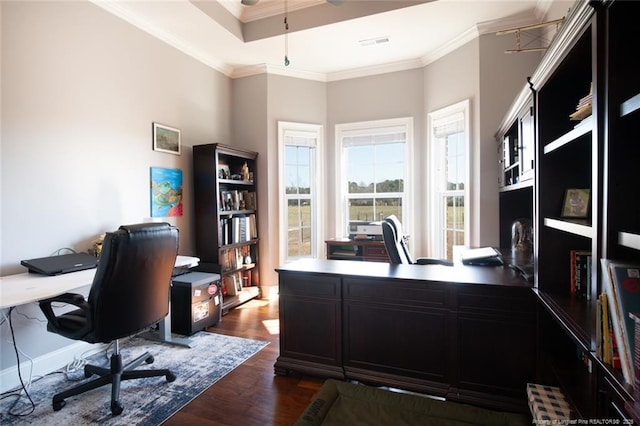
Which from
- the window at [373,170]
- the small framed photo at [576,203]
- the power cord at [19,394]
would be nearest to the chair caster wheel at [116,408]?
the power cord at [19,394]

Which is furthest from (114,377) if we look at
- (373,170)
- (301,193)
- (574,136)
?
(373,170)

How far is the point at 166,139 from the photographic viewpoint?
3438 millimetres

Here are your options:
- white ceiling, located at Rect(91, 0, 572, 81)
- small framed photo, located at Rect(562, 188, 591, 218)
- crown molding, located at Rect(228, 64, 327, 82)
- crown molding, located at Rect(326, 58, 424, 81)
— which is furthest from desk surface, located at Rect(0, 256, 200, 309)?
crown molding, located at Rect(326, 58, 424, 81)

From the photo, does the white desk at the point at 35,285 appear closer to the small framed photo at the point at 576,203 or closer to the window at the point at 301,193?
the window at the point at 301,193

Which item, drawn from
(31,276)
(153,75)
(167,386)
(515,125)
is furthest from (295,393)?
(153,75)

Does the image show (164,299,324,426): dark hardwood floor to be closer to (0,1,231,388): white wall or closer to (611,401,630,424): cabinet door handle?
(0,1,231,388): white wall

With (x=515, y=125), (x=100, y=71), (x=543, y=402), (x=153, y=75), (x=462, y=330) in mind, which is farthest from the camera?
(x=153, y=75)

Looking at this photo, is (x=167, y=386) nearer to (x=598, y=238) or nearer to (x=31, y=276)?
(x=31, y=276)

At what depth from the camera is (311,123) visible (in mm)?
4523

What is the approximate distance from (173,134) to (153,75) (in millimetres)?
586

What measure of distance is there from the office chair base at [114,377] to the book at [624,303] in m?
2.38

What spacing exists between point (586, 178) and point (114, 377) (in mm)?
2853

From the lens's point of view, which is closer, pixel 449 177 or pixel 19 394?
pixel 19 394

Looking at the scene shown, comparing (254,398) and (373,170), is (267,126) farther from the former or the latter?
(254,398)
